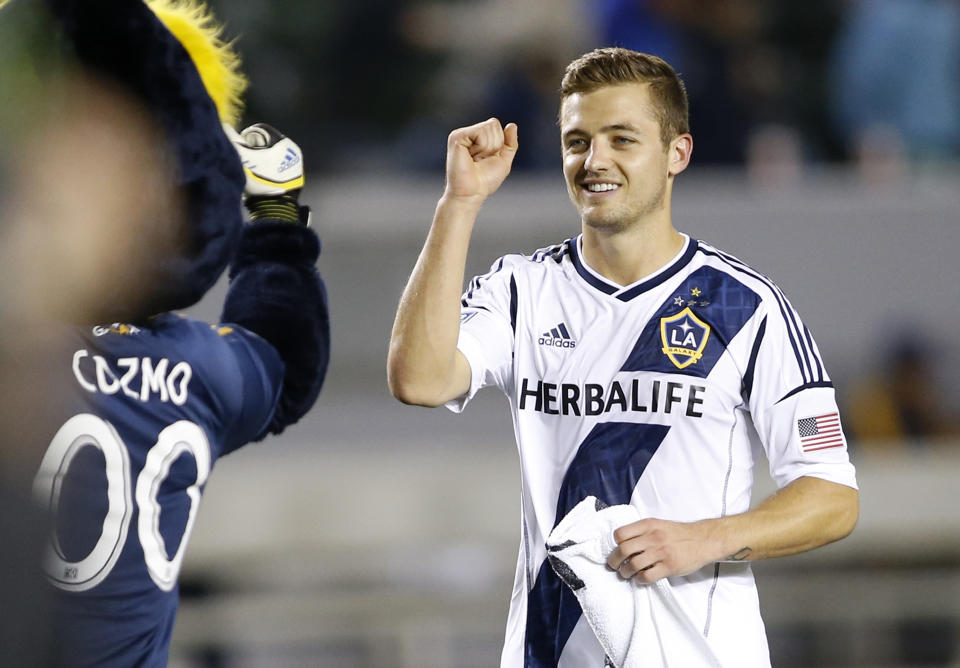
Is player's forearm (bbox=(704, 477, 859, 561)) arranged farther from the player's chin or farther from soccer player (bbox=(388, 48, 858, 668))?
the player's chin

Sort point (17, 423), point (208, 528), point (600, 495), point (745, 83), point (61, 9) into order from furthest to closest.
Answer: point (745, 83) < point (208, 528) < point (600, 495) < point (61, 9) < point (17, 423)

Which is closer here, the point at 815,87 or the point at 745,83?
the point at 745,83

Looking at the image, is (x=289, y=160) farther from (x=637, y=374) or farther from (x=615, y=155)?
(x=637, y=374)

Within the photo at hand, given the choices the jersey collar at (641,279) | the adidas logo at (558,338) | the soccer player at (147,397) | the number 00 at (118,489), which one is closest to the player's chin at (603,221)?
the jersey collar at (641,279)

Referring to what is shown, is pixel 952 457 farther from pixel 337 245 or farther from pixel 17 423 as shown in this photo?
pixel 17 423

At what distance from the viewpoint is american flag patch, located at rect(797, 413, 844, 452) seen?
295 centimetres

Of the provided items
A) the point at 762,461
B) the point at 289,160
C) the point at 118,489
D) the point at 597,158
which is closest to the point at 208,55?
the point at 289,160

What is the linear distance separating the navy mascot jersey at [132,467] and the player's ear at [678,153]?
1.01 m

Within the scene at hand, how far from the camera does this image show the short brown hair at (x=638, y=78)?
119 inches

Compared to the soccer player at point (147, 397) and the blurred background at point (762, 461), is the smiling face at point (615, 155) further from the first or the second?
the blurred background at point (762, 461)

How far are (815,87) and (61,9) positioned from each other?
6955mm

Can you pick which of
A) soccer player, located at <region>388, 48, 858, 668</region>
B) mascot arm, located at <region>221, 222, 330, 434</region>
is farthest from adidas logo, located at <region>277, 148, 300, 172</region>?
soccer player, located at <region>388, 48, 858, 668</region>

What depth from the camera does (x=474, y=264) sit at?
768 centimetres

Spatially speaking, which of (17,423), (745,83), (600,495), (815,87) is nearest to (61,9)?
(17,423)
